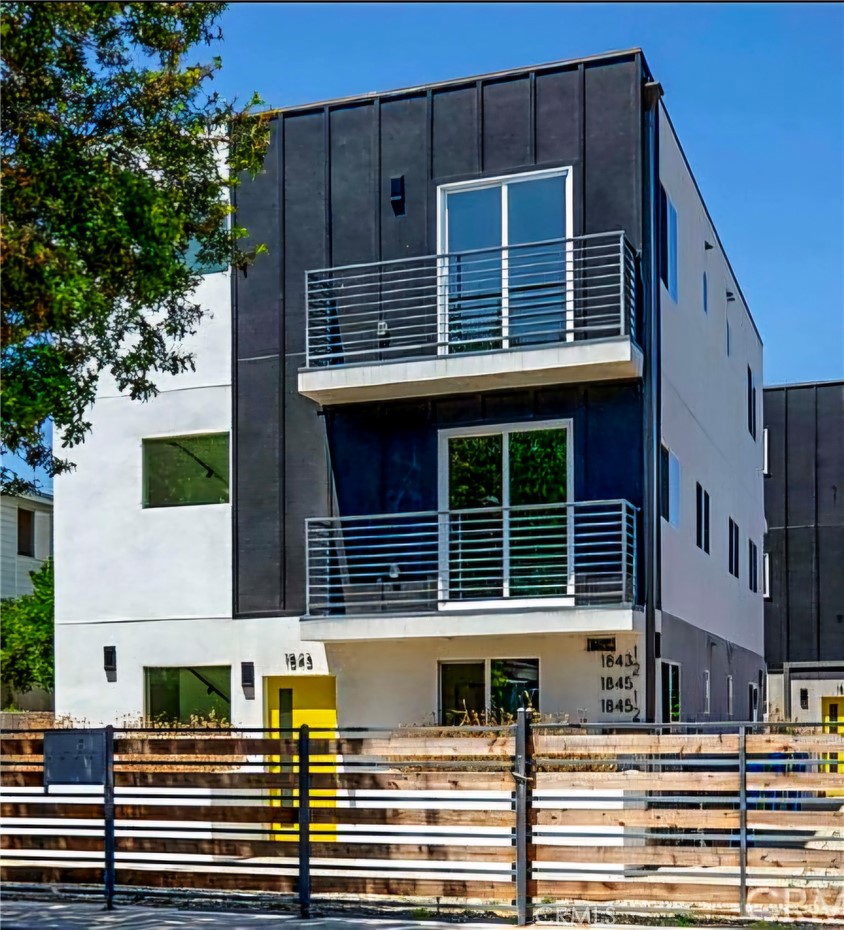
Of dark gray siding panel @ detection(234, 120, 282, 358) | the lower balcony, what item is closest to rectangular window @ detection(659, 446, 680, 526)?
the lower balcony

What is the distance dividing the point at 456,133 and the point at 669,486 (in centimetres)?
526

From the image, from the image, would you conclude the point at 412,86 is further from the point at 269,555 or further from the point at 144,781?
the point at 144,781

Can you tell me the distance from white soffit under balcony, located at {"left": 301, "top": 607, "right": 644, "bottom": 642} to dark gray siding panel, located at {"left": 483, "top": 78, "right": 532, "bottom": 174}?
553cm

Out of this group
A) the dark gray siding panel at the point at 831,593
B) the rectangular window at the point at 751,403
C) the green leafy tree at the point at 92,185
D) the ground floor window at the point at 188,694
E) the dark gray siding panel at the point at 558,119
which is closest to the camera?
the green leafy tree at the point at 92,185

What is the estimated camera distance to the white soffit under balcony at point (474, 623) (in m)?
15.7

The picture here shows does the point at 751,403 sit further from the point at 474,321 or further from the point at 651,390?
the point at 474,321

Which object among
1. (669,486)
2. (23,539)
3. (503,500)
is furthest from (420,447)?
(23,539)

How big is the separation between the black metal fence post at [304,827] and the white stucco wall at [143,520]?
5599 millimetres

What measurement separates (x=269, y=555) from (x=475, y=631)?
3.27 metres

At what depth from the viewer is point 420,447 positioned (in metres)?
17.3

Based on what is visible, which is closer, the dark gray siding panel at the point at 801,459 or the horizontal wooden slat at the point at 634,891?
the horizontal wooden slat at the point at 634,891
